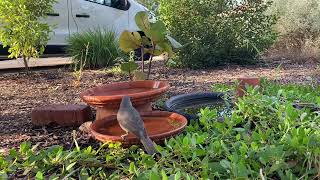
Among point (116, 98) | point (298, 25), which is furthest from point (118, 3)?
point (116, 98)

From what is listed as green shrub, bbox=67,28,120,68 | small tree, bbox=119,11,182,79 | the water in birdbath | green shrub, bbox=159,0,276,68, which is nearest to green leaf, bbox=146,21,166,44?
small tree, bbox=119,11,182,79

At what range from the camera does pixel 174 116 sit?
2.50 meters

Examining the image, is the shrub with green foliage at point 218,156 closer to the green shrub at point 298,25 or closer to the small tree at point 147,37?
the small tree at point 147,37

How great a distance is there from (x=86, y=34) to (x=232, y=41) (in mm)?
2583

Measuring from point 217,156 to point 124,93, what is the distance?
1151mm

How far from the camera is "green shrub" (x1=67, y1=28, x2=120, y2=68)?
723cm

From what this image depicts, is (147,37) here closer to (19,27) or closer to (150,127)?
(150,127)

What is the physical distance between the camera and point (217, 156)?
5.88ft

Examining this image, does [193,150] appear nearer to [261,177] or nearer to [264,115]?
[261,177]

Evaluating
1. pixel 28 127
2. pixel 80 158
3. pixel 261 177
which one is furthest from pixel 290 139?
pixel 28 127

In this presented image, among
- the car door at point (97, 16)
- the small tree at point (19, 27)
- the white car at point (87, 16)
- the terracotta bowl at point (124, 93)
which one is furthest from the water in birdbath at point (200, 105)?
the car door at point (97, 16)

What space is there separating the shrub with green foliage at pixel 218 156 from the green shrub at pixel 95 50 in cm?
509

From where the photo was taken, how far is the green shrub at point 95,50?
7230 mm

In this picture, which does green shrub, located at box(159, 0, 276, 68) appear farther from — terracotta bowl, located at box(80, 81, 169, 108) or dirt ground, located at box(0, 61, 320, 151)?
terracotta bowl, located at box(80, 81, 169, 108)
